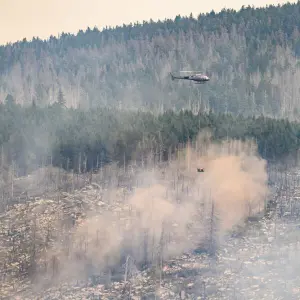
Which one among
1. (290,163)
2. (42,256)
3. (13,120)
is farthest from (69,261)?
(13,120)

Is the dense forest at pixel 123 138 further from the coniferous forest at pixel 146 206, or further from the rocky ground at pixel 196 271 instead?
the rocky ground at pixel 196 271

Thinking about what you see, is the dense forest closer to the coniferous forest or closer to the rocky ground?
the coniferous forest

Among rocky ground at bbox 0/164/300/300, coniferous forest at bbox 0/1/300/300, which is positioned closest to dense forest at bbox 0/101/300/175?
coniferous forest at bbox 0/1/300/300

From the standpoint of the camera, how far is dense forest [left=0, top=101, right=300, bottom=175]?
454 feet

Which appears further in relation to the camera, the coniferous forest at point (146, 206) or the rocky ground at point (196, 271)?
the coniferous forest at point (146, 206)

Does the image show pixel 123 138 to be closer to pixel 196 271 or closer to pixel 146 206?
pixel 146 206

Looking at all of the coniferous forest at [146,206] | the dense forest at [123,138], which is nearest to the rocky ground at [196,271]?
the coniferous forest at [146,206]

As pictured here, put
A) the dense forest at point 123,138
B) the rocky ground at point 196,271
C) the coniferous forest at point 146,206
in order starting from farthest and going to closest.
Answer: the dense forest at point 123,138 < the coniferous forest at point 146,206 < the rocky ground at point 196,271

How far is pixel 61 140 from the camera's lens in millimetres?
146125

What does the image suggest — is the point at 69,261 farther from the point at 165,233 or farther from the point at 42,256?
the point at 165,233

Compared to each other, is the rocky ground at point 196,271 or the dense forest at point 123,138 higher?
the dense forest at point 123,138

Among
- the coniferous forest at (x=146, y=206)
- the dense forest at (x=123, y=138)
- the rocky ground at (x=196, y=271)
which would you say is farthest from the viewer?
the dense forest at (x=123, y=138)

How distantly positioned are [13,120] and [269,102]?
8445 cm

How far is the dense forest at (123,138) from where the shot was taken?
454 ft
